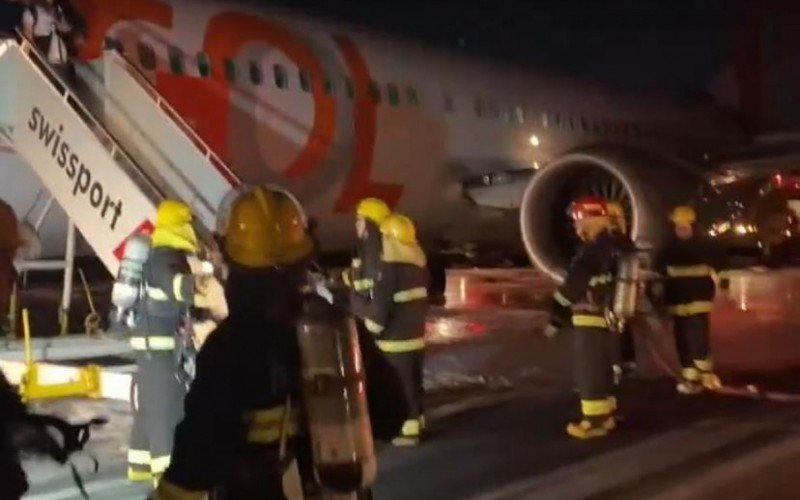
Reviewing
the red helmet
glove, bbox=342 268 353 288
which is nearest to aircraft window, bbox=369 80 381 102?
glove, bbox=342 268 353 288

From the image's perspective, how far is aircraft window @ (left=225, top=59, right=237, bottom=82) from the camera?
12.3m

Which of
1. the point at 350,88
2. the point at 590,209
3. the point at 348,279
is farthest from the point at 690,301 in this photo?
the point at 350,88

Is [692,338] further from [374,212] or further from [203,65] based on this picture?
[203,65]

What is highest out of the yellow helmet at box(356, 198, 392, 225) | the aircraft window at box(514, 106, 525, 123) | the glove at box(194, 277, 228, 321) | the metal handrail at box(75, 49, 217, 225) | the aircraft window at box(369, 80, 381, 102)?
the aircraft window at box(369, 80, 381, 102)

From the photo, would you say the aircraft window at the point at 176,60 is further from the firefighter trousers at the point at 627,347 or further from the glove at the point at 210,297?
the glove at the point at 210,297

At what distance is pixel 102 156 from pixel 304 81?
180 inches

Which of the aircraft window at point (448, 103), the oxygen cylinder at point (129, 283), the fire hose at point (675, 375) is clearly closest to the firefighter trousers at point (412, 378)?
the oxygen cylinder at point (129, 283)

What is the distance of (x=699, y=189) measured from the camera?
1466cm

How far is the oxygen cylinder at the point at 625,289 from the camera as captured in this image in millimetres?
8156

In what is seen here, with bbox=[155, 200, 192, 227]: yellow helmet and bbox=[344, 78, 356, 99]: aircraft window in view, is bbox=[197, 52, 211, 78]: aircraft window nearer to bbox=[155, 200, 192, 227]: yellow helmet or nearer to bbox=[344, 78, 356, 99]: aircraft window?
bbox=[344, 78, 356, 99]: aircraft window

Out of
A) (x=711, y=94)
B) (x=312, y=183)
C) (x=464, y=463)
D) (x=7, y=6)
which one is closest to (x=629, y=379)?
→ (x=464, y=463)

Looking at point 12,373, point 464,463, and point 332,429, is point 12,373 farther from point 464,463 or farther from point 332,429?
point 332,429

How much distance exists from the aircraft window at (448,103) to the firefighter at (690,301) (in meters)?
6.15

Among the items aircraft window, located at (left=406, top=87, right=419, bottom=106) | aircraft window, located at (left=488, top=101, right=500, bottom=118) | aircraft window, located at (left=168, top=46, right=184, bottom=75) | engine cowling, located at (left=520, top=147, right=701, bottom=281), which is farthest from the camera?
aircraft window, located at (left=488, top=101, right=500, bottom=118)
